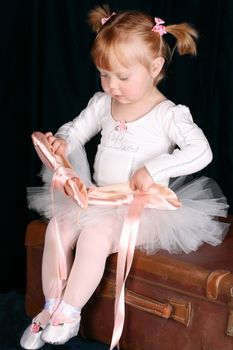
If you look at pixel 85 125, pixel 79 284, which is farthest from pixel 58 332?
pixel 85 125

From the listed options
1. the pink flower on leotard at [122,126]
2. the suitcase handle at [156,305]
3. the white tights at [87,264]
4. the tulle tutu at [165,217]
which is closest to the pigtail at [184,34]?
the pink flower on leotard at [122,126]

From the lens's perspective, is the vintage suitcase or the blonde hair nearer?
the vintage suitcase

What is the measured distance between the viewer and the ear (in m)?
1.56

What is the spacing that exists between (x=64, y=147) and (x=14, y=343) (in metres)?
0.54

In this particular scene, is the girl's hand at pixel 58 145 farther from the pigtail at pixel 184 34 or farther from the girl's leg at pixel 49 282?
the pigtail at pixel 184 34

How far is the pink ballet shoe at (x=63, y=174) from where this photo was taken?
4.94ft

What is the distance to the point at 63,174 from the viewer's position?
1528 millimetres

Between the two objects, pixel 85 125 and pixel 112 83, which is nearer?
pixel 112 83

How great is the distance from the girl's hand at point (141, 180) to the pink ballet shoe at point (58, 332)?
359 mm

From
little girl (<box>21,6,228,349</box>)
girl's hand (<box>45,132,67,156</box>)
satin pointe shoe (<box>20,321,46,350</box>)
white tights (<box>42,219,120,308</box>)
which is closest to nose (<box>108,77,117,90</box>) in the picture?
little girl (<box>21,6,228,349</box>)

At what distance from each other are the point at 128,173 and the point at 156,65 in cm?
29

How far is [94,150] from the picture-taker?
2061 mm

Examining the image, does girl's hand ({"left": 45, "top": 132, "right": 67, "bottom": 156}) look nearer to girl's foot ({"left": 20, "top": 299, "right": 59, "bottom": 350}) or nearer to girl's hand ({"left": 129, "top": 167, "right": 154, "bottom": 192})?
girl's hand ({"left": 129, "top": 167, "right": 154, "bottom": 192})

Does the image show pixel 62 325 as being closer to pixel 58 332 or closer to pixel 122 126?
pixel 58 332
